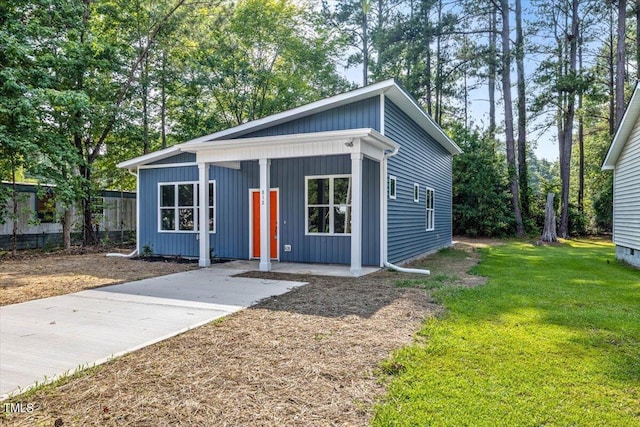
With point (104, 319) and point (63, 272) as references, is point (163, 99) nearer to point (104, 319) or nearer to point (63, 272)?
point (63, 272)

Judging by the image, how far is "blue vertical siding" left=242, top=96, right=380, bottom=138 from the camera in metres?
8.97

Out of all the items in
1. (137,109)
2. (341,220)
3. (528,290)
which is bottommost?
(528,290)

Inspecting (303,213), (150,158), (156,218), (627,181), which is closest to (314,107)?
(303,213)

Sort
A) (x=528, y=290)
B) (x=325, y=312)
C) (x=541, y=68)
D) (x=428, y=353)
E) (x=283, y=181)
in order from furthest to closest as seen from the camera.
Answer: (x=541, y=68) < (x=283, y=181) < (x=528, y=290) < (x=325, y=312) < (x=428, y=353)

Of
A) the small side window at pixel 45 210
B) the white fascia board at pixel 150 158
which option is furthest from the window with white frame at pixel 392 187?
the small side window at pixel 45 210

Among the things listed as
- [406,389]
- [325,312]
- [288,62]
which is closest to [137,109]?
[288,62]

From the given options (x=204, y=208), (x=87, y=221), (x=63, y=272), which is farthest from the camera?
(x=87, y=221)

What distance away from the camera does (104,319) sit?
4.99 metres

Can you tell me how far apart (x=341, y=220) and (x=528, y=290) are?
4.33m

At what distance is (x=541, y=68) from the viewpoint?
19625 millimetres

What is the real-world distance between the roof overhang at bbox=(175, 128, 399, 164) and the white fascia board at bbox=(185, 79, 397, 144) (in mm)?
1026

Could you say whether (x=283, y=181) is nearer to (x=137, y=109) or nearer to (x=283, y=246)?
(x=283, y=246)

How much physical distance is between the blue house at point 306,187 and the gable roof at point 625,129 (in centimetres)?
446

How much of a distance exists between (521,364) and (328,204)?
22.0 feet
